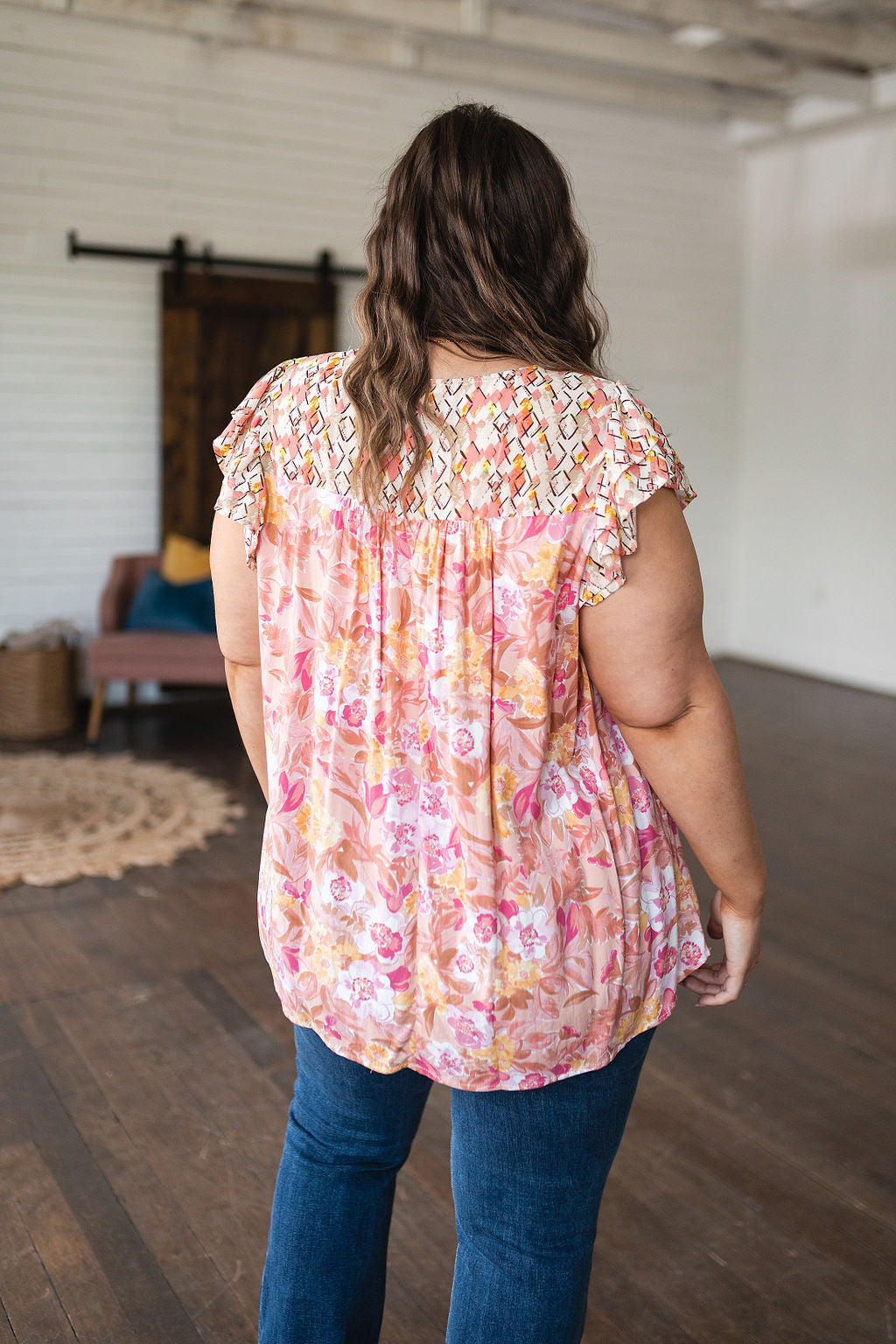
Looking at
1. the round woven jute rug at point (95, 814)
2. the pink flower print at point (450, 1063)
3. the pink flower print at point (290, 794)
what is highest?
the pink flower print at point (290, 794)

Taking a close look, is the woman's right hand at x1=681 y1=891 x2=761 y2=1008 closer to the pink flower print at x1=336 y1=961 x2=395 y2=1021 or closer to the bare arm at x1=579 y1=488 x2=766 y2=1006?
the bare arm at x1=579 y1=488 x2=766 y2=1006

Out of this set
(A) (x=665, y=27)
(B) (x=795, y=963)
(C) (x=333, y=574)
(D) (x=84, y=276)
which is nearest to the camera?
(C) (x=333, y=574)

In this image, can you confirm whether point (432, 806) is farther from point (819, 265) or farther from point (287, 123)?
point (819, 265)

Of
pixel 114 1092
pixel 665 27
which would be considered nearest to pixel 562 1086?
pixel 114 1092

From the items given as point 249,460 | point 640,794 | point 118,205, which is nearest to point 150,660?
point 118,205

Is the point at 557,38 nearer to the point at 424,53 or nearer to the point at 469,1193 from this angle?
the point at 424,53

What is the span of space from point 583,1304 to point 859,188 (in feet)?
24.2

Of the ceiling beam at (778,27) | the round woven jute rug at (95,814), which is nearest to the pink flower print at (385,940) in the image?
the round woven jute rug at (95,814)

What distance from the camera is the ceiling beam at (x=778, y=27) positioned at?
18.3 feet

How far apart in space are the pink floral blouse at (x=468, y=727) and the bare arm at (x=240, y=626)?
0.03 metres

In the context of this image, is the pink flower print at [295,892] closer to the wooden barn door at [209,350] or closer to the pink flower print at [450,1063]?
the pink flower print at [450,1063]

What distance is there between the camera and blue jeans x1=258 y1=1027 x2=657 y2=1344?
106 cm

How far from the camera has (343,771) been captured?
3.51 ft

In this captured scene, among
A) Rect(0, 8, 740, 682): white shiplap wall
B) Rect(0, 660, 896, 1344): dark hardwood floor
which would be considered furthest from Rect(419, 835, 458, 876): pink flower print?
Rect(0, 8, 740, 682): white shiplap wall
